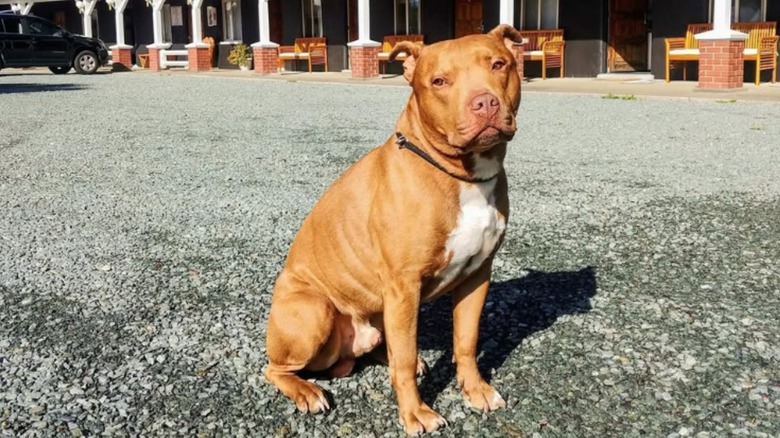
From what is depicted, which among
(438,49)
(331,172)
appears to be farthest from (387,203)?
(331,172)

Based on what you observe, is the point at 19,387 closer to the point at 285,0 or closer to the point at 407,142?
the point at 407,142

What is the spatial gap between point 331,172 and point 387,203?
524 centimetres

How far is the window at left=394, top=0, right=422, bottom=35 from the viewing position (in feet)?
81.9

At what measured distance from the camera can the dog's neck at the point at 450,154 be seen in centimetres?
280

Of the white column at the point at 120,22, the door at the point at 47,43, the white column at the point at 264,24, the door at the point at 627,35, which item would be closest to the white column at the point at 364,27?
the white column at the point at 264,24

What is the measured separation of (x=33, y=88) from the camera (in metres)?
20.9

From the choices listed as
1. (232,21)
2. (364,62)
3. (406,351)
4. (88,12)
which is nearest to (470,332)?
→ (406,351)

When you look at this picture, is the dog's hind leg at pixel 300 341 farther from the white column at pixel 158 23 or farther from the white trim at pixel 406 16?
the white column at pixel 158 23

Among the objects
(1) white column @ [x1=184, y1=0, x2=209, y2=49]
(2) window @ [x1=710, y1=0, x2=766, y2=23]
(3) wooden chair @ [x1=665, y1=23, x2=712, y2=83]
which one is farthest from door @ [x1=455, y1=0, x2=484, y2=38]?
(1) white column @ [x1=184, y1=0, x2=209, y2=49]

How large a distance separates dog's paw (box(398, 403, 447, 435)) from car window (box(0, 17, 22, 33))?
2854cm

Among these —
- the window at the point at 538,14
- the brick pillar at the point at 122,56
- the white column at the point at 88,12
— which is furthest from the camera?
the white column at the point at 88,12

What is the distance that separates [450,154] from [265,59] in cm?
2464

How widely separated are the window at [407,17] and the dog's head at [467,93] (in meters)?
22.6

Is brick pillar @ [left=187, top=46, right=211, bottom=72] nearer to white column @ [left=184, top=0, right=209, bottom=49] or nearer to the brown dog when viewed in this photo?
white column @ [left=184, top=0, right=209, bottom=49]
